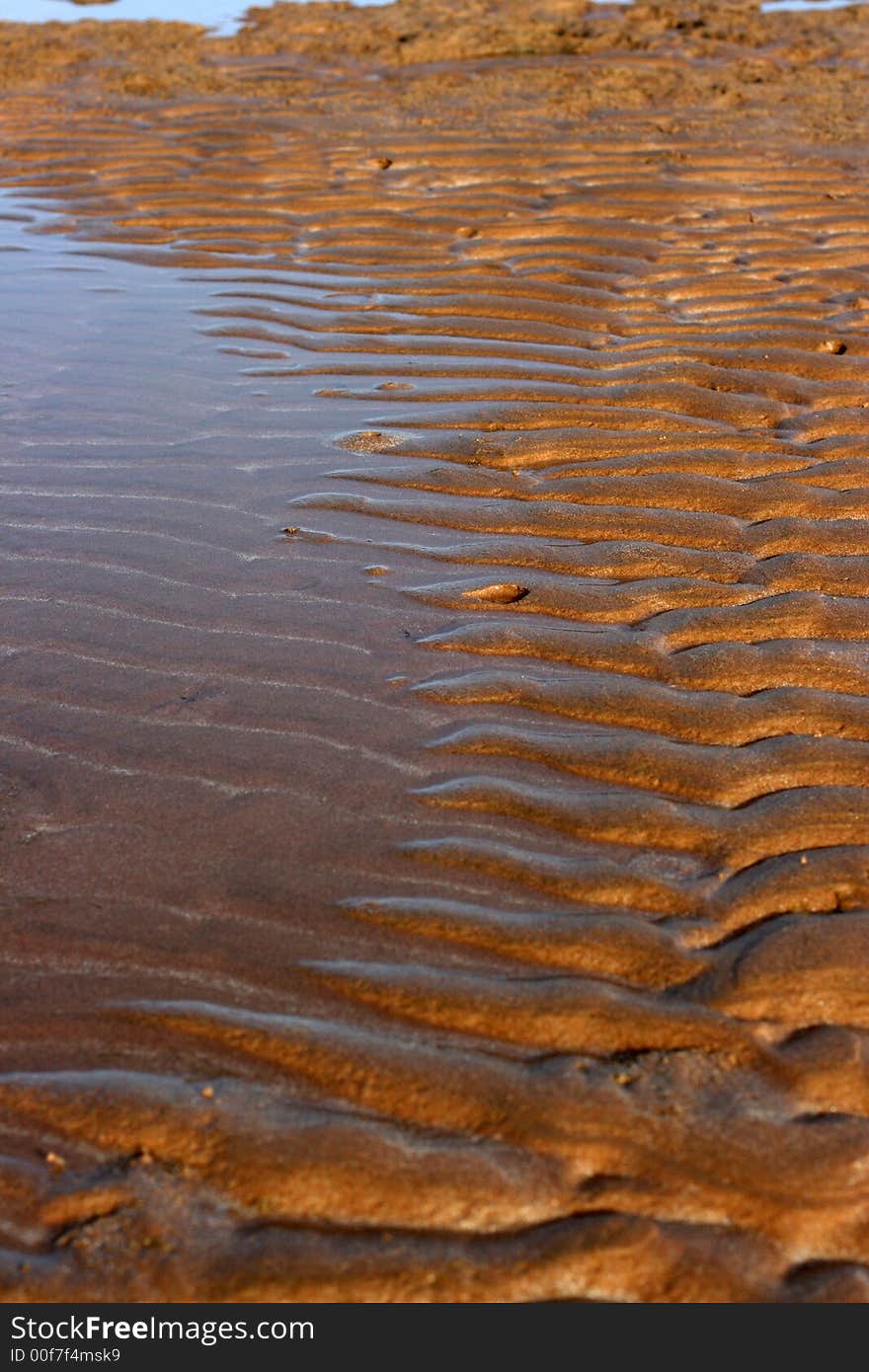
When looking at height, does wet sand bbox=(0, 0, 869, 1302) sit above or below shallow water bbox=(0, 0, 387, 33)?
below

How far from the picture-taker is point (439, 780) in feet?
8.13

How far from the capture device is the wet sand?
1668 millimetres

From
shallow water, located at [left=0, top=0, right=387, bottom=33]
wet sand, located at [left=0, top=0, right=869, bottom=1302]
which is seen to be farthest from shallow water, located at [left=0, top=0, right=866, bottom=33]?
wet sand, located at [left=0, top=0, right=869, bottom=1302]

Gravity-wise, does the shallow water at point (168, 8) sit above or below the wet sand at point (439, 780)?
above

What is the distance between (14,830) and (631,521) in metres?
1.85

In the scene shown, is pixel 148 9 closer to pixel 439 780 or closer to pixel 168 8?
pixel 168 8

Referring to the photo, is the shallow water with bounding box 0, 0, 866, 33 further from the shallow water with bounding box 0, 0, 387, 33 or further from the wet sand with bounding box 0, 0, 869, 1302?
the wet sand with bounding box 0, 0, 869, 1302

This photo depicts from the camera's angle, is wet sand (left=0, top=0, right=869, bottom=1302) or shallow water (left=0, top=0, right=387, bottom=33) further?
shallow water (left=0, top=0, right=387, bottom=33)

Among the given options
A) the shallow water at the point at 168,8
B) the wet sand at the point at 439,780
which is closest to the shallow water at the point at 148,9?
the shallow water at the point at 168,8

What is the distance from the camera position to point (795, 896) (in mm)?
2188

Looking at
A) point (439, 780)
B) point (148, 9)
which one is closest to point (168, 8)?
point (148, 9)

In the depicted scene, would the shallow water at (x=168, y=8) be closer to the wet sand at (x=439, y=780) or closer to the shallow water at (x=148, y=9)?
the shallow water at (x=148, y=9)

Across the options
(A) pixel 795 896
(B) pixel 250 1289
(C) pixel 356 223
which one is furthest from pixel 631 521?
(C) pixel 356 223

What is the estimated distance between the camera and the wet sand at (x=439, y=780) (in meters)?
1.67
